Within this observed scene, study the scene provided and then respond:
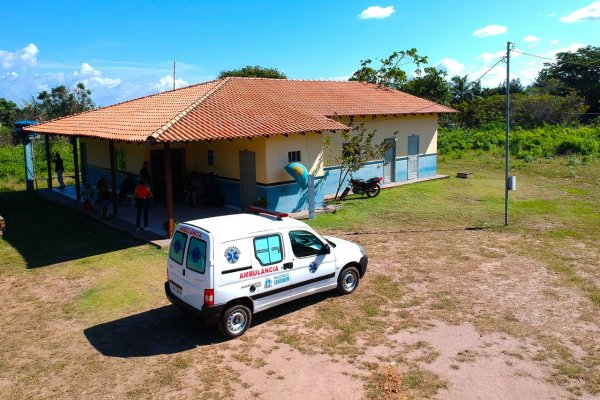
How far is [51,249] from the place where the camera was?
12.5 m

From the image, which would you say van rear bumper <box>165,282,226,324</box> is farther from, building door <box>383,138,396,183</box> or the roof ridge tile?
building door <box>383,138,396,183</box>

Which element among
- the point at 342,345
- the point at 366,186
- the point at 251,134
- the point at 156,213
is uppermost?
the point at 251,134

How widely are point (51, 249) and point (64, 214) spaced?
4325 millimetres

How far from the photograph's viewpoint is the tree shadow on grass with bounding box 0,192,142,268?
12.1m

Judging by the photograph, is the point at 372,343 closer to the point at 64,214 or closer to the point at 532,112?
the point at 64,214

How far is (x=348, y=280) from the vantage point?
357 inches

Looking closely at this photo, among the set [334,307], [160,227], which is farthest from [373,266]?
[160,227]

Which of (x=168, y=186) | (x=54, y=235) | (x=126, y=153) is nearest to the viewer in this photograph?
(x=168, y=186)

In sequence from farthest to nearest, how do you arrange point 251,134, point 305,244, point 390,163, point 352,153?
point 390,163 < point 352,153 < point 251,134 < point 305,244

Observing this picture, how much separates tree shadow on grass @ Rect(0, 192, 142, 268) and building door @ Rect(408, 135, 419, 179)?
13.9 m

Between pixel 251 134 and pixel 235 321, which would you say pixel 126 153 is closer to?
pixel 251 134

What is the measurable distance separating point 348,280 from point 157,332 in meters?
3.56

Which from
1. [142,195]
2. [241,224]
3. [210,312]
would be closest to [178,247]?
[241,224]

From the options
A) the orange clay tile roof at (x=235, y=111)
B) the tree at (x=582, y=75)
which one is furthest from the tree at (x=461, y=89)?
the orange clay tile roof at (x=235, y=111)
